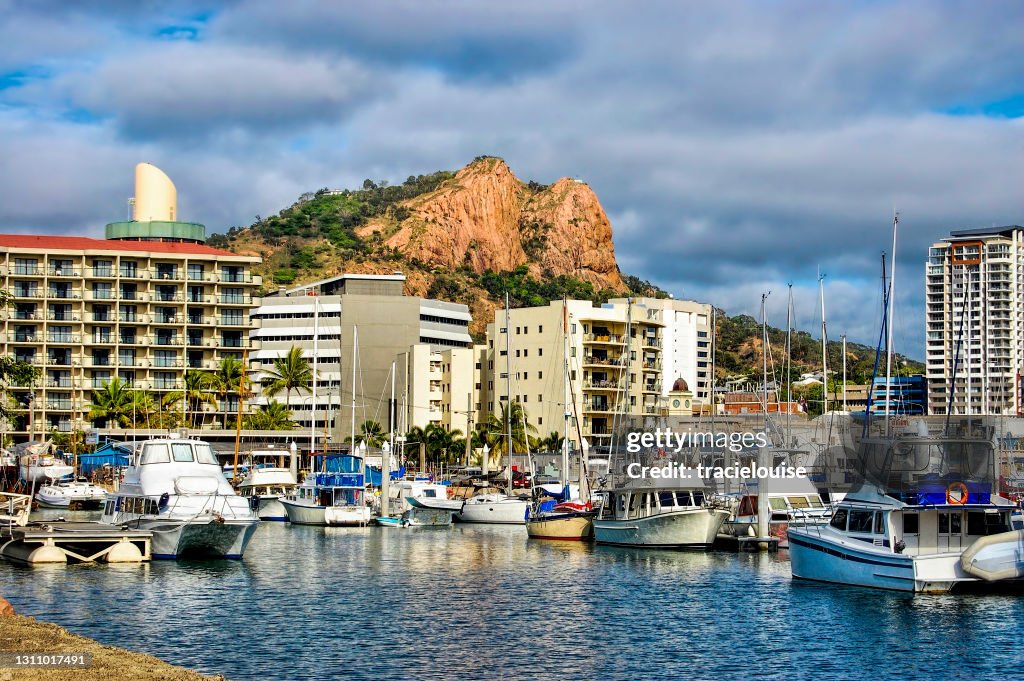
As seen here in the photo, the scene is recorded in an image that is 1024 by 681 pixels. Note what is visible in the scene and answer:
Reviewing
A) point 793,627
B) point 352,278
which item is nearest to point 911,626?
point 793,627

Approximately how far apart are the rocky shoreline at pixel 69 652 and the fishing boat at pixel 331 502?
55920mm

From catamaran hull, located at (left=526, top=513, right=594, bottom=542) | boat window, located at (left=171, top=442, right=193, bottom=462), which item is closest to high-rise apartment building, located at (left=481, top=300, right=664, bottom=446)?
catamaran hull, located at (left=526, top=513, right=594, bottom=542)

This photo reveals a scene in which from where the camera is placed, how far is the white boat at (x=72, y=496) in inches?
4254

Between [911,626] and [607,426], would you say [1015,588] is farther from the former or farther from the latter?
[607,426]

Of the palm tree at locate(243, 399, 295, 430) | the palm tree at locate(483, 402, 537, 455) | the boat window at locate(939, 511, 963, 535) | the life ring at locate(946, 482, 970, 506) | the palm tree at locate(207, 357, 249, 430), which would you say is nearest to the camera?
the life ring at locate(946, 482, 970, 506)

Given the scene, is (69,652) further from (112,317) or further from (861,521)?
(112,317)

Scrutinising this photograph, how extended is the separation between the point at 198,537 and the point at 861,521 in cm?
3024

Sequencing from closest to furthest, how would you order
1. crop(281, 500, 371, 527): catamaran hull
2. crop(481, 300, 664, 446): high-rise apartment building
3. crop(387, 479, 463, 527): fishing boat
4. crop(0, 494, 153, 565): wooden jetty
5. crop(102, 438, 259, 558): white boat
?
1. crop(0, 494, 153, 565): wooden jetty
2. crop(102, 438, 259, 558): white boat
3. crop(281, 500, 371, 527): catamaran hull
4. crop(387, 479, 463, 527): fishing boat
5. crop(481, 300, 664, 446): high-rise apartment building

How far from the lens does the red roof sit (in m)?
147

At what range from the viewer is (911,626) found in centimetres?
4378

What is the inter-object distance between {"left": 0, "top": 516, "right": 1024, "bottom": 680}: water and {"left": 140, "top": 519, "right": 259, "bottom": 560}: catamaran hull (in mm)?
1009

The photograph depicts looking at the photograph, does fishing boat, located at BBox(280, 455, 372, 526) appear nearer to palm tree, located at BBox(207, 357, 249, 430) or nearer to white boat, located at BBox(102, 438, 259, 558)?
white boat, located at BBox(102, 438, 259, 558)

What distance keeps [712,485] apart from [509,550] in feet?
39.8

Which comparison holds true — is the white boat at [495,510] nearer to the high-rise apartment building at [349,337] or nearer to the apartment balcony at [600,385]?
the apartment balcony at [600,385]
